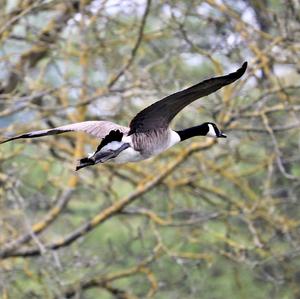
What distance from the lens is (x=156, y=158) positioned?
615 centimetres

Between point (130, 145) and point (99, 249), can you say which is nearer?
point (130, 145)

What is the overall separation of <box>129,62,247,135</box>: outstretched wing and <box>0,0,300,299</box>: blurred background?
1.43m

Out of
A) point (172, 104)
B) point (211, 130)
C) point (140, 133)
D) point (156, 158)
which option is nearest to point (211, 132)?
point (211, 130)

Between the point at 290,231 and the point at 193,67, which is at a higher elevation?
the point at 193,67

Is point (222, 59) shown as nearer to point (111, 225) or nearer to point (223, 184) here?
point (223, 184)

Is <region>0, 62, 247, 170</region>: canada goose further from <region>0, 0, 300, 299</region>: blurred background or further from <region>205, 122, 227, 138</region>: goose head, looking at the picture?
<region>0, 0, 300, 299</region>: blurred background

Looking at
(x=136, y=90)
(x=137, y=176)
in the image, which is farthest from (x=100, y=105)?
(x=137, y=176)

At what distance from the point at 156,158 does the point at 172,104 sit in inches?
115

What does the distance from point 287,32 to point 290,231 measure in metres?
1.81

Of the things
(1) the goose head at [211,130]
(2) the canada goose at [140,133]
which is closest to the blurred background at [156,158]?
(1) the goose head at [211,130]

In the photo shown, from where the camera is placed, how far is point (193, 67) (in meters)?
7.70

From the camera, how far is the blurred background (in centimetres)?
520

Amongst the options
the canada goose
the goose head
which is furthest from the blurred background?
the canada goose

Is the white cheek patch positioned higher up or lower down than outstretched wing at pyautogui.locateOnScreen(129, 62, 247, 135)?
lower down
